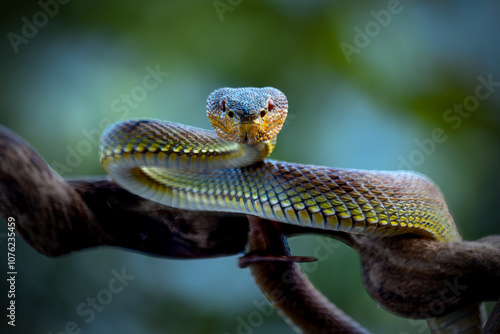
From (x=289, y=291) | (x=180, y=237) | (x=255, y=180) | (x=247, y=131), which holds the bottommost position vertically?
(x=289, y=291)

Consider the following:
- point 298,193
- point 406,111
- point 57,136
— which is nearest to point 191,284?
point 57,136

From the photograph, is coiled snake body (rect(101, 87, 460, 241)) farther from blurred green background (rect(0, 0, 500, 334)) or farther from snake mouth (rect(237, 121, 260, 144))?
blurred green background (rect(0, 0, 500, 334))

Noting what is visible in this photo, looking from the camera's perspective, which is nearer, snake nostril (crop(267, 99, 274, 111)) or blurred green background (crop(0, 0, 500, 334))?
snake nostril (crop(267, 99, 274, 111))

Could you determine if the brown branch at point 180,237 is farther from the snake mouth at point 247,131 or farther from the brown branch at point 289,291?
the snake mouth at point 247,131

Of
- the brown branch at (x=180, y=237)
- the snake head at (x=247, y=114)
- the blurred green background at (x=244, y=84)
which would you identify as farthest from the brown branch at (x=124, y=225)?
the blurred green background at (x=244, y=84)

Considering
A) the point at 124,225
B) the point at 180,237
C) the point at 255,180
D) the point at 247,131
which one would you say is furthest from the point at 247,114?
the point at 124,225

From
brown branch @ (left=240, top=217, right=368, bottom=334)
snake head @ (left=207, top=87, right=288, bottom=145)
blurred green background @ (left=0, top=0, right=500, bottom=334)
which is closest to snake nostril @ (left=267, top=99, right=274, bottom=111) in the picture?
snake head @ (left=207, top=87, right=288, bottom=145)

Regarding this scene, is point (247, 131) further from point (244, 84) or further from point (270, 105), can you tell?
point (244, 84)
